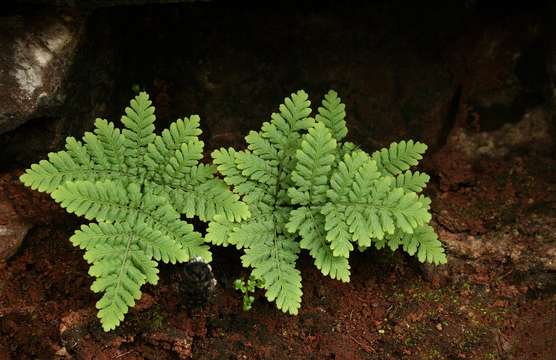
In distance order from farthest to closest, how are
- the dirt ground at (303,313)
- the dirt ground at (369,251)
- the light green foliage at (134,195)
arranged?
the dirt ground at (369,251) < the dirt ground at (303,313) < the light green foliage at (134,195)

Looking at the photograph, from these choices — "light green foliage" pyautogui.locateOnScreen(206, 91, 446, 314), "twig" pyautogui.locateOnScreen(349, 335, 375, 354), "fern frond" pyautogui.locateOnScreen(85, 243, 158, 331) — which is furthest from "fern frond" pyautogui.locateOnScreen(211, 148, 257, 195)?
"twig" pyautogui.locateOnScreen(349, 335, 375, 354)

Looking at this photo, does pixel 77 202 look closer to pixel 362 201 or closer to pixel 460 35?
pixel 362 201

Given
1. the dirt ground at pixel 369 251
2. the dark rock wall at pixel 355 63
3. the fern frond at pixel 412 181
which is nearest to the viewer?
the dirt ground at pixel 369 251

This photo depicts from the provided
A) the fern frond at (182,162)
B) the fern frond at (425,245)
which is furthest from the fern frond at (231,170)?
the fern frond at (425,245)

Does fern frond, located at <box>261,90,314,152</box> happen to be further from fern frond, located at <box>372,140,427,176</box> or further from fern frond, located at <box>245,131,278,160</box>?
fern frond, located at <box>372,140,427,176</box>

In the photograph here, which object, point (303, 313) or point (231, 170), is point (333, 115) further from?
point (303, 313)

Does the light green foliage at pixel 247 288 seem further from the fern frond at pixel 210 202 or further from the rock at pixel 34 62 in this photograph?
the rock at pixel 34 62
